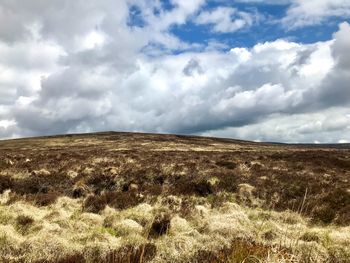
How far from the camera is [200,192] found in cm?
1783

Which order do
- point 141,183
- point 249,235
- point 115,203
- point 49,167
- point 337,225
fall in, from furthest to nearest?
point 49,167, point 141,183, point 115,203, point 337,225, point 249,235

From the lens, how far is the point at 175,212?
13508 millimetres

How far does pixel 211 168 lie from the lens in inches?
927

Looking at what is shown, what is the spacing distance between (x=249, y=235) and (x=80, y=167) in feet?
54.0

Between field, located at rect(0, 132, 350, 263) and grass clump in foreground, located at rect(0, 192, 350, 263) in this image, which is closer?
grass clump in foreground, located at rect(0, 192, 350, 263)

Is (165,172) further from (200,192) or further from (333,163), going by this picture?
(333,163)

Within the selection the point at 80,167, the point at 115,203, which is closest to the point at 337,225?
the point at 115,203

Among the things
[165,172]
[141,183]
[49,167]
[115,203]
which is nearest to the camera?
[115,203]

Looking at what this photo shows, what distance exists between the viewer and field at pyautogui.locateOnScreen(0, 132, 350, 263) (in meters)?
8.38

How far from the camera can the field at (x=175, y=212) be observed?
8383mm

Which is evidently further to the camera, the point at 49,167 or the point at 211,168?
the point at 49,167

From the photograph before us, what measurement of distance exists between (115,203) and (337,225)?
7817 millimetres

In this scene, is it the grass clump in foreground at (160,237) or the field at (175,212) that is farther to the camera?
the field at (175,212)

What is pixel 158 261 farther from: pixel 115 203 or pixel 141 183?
pixel 141 183
